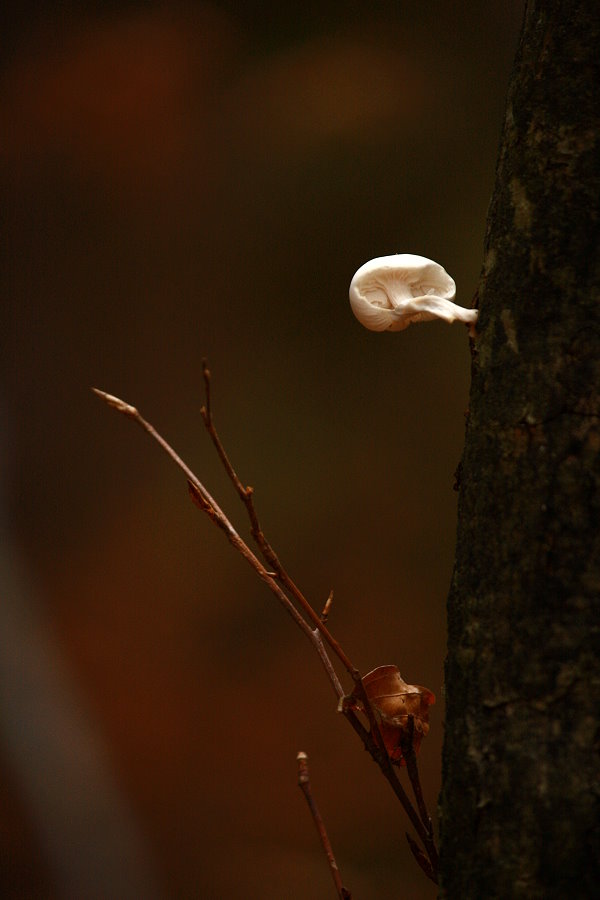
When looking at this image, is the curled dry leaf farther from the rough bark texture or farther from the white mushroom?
the white mushroom

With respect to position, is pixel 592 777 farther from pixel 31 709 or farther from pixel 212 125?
pixel 212 125

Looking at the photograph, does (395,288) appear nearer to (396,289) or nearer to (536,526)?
(396,289)

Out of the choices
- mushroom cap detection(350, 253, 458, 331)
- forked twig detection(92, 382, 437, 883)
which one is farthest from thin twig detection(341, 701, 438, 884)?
mushroom cap detection(350, 253, 458, 331)

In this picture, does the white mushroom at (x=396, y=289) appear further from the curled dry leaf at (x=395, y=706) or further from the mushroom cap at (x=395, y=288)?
the curled dry leaf at (x=395, y=706)

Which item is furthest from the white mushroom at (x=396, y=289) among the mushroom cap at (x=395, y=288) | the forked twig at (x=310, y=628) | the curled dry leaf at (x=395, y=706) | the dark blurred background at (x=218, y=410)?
the dark blurred background at (x=218, y=410)

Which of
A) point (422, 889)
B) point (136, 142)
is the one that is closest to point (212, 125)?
point (136, 142)
